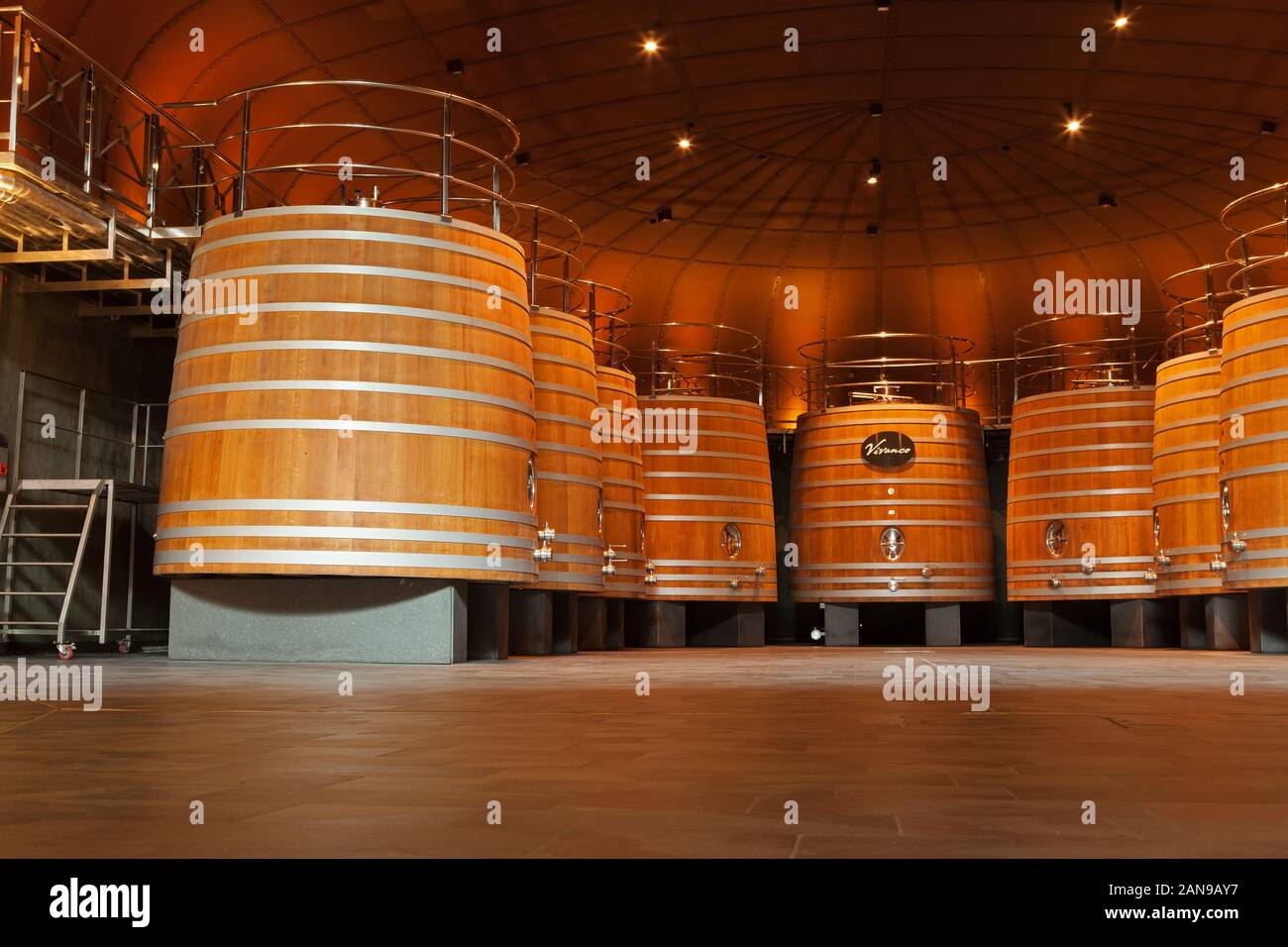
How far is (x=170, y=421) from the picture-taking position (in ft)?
33.8

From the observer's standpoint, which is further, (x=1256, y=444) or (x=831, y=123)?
(x=831, y=123)

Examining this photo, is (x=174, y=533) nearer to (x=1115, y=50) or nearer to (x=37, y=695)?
(x=37, y=695)

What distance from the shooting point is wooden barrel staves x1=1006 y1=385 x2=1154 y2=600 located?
59.2ft

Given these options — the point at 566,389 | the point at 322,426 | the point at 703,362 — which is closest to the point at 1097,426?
the point at 703,362

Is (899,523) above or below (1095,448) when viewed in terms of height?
below

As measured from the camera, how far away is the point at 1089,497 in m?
18.3

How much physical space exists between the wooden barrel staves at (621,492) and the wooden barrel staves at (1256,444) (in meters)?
6.70

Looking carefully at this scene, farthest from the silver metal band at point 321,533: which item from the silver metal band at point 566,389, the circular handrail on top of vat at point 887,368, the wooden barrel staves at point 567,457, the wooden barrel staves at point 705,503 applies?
the circular handrail on top of vat at point 887,368

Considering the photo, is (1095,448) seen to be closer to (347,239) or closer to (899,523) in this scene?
(899,523)

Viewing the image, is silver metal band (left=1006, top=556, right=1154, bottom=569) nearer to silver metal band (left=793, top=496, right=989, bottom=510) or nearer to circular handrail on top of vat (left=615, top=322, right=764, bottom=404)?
silver metal band (left=793, top=496, right=989, bottom=510)

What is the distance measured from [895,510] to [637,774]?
54.0 ft

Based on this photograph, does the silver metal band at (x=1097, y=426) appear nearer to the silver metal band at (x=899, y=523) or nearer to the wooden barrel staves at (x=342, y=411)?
the silver metal band at (x=899, y=523)

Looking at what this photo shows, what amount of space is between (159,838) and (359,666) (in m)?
6.98
